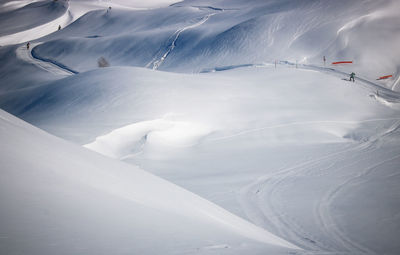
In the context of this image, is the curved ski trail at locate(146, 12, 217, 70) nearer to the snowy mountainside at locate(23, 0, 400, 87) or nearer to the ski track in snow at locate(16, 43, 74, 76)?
the snowy mountainside at locate(23, 0, 400, 87)

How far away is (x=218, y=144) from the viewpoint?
12.6 metres

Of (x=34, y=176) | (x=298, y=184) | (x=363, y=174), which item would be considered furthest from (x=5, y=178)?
(x=363, y=174)

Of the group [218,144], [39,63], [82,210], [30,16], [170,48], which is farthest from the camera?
[30,16]

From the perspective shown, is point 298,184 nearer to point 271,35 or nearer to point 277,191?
point 277,191

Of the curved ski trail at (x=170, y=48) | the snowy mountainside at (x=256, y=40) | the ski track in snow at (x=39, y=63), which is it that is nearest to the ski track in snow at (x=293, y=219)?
the snowy mountainside at (x=256, y=40)

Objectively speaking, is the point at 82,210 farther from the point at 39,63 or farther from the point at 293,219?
the point at 39,63

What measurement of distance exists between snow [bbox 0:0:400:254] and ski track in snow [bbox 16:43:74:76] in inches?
17.1

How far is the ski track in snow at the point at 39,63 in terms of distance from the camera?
3571 cm

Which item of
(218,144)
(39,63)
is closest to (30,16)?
(39,63)

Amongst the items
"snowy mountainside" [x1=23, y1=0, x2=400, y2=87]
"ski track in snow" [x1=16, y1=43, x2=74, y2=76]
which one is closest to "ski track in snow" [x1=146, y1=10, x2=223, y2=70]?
"snowy mountainside" [x1=23, y1=0, x2=400, y2=87]

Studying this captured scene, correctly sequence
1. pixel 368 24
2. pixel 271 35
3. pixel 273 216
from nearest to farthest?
pixel 273 216
pixel 368 24
pixel 271 35

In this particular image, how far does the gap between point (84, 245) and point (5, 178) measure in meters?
0.98

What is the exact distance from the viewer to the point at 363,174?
8.96 meters

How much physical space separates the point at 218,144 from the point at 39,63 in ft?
107
